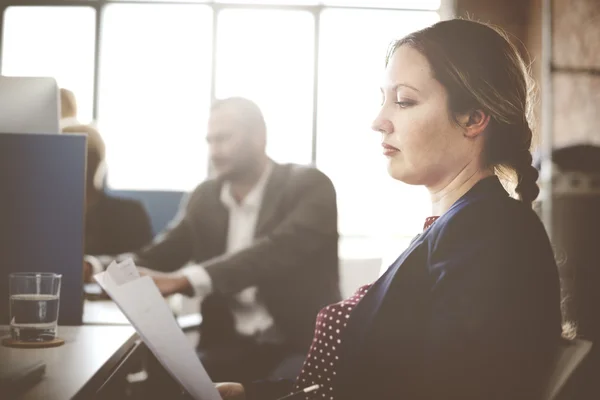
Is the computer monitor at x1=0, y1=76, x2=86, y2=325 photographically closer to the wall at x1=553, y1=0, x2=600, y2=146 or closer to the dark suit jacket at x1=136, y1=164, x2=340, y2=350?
the dark suit jacket at x1=136, y1=164, x2=340, y2=350

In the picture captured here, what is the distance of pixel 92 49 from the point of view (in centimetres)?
488

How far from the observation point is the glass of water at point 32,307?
0.98 meters

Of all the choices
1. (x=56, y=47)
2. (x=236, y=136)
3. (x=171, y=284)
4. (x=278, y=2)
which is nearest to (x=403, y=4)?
(x=278, y=2)

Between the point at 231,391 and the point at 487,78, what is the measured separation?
0.64 meters

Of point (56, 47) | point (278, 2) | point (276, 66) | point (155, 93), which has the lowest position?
point (155, 93)

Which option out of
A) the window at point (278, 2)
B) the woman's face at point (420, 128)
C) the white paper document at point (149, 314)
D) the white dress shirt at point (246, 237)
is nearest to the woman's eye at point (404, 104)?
the woman's face at point (420, 128)

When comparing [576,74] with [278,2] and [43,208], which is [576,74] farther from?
[43,208]

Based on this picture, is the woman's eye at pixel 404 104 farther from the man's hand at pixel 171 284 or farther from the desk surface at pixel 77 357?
the man's hand at pixel 171 284

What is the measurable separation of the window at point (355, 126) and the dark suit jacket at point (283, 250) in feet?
8.60

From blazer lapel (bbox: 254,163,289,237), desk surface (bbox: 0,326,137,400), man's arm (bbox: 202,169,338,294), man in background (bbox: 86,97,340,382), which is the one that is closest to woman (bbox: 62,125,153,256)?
man in background (bbox: 86,97,340,382)

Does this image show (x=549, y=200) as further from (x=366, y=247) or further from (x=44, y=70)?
(x=44, y=70)

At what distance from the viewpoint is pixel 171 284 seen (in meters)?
1.50

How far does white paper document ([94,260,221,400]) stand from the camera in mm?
783

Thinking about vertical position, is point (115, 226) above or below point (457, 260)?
below
